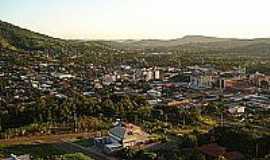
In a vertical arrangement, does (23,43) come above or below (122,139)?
above

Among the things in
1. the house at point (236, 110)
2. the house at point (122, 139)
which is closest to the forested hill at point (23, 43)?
the house at point (236, 110)

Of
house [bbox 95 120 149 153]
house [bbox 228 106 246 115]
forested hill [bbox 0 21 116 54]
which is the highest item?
forested hill [bbox 0 21 116 54]

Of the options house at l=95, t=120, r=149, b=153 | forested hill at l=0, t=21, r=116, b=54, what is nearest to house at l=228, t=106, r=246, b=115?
house at l=95, t=120, r=149, b=153

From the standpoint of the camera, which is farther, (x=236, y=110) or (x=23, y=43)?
(x=23, y=43)

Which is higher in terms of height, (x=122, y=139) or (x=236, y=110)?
(x=122, y=139)

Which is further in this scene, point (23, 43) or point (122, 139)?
point (23, 43)

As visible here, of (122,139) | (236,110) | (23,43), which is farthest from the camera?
(23,43)

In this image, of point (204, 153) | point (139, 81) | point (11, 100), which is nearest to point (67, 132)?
point (204, 153)

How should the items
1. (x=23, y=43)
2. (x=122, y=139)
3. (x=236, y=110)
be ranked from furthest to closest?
(x=23, y=43) < (x=236, y=110) < (x=122, y=139)

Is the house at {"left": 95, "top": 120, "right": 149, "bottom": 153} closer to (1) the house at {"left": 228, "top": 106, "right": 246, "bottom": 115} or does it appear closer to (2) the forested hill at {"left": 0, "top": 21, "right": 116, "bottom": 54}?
(1) the house at {"left": 228, "top": 106, "right": 246, "bottom": 115}

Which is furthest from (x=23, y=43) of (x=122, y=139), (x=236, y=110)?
(x=122, y=139)

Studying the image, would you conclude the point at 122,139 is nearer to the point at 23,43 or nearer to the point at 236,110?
the point at 236,110

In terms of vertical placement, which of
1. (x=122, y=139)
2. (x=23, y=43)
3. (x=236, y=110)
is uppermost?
(x=23, y=43)

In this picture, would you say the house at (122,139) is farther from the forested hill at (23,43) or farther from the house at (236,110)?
the forested hill at (23,43)
